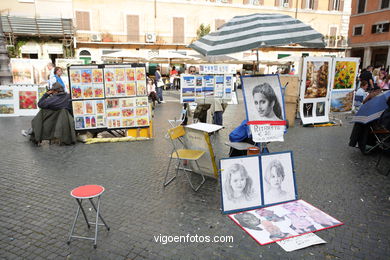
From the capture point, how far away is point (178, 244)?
303 centimetres

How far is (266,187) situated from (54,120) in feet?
16.9

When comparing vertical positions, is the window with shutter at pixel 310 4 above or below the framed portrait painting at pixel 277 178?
above

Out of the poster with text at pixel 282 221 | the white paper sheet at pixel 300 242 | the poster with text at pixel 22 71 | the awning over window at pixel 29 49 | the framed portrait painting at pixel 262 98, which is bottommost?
the white paper sheet at pixel 300 242

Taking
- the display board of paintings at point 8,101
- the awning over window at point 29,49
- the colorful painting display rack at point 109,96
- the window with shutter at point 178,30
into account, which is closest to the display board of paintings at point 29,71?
the display board of paintings at point 8,101

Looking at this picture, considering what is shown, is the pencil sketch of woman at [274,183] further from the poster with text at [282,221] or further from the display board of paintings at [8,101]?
the display board of paintings at [8,101]

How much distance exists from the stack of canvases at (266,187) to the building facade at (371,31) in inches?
1205

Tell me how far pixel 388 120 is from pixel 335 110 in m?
4.64

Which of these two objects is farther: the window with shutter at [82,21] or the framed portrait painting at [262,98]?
the window with shutter at [82,21]

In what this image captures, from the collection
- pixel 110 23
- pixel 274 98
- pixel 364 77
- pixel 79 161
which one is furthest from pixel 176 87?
pixel 274 98

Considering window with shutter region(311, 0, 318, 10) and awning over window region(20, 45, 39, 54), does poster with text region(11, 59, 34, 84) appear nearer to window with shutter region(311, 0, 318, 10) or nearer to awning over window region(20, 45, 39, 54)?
awning over window region(20, 45, 39, 54)

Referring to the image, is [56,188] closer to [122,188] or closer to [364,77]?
[122,188]

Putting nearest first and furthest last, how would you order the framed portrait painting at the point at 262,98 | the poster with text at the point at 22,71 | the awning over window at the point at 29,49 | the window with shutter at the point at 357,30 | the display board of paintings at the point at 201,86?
the framed portrait painting at the point at 262,98 → the display board of paintings at the point at 201,86 → the poster with text at the point at 22,71 → the awning over window at the point at 29,49 → the window with shutter at the point at 357,30

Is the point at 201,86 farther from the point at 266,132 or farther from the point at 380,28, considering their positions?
the point at 380,28

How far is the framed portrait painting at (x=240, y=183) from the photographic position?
3666mm
